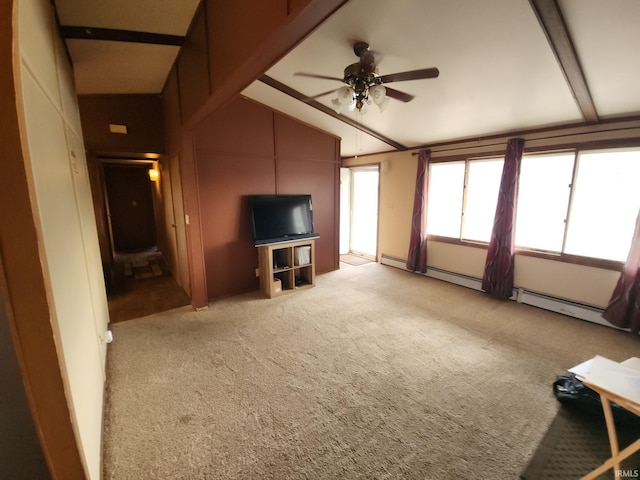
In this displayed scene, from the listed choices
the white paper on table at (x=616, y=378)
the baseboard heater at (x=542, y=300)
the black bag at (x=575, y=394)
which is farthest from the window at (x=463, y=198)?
the white paper on table at (x=616, y=378)

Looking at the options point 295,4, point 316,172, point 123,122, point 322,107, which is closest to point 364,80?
point 295,4

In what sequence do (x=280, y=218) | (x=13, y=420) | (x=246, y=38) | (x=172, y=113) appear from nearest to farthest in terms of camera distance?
(x=13, y=420) → (x=246, y=38) → (x=172, y=113) → (x=280, y=218)

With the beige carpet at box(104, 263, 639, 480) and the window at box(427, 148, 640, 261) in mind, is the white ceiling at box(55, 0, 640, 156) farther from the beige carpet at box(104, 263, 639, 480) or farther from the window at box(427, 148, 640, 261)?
the beige carpet at box(104, 263, 639, 480)

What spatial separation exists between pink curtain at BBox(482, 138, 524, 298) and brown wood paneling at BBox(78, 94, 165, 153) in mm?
4809

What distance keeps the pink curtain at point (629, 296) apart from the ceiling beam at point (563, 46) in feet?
4.84

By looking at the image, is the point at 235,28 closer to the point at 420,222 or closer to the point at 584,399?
the point at 584,399

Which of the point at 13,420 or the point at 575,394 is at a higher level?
the point at 13,420

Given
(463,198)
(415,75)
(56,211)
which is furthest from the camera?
(463,198)

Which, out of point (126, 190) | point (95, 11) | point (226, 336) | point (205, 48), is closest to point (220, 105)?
point (205, 48)

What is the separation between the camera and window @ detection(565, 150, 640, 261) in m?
2.93

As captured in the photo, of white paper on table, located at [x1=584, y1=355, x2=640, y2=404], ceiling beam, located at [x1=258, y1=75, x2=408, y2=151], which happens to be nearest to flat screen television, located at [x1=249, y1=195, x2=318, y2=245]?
ceiling beam, located at [x1=258, y1=75, x2=408, y2=151]

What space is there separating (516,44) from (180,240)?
4175 millimetres

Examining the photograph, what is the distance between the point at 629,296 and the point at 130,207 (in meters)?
9.41

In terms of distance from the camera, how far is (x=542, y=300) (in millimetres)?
3559
